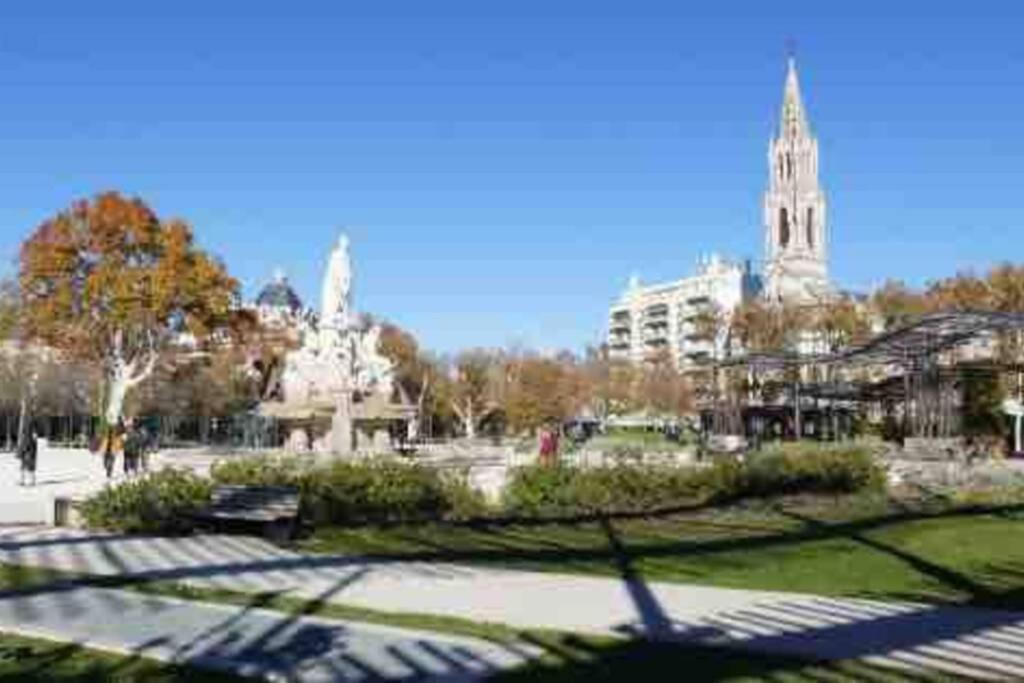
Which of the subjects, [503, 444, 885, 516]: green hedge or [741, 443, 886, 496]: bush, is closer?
[503, 444, 885, 516]: green hedge

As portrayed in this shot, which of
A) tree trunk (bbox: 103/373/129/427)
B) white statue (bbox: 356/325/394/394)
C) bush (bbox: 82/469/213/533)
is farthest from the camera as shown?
tree trunk (bbox: 103/373/129/427)

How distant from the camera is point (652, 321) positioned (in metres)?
164

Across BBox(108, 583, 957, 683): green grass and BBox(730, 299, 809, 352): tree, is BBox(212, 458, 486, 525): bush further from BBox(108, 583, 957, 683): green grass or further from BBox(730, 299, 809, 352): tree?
BBox(730, 299, 809, 352): tree

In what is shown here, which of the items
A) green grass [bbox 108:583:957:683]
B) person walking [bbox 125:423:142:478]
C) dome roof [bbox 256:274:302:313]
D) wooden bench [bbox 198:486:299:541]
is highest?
dome roof [bbox 256:274:302:313]

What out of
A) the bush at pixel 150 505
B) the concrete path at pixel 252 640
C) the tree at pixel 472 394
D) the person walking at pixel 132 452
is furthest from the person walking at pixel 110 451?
the tree at pixel 472 394

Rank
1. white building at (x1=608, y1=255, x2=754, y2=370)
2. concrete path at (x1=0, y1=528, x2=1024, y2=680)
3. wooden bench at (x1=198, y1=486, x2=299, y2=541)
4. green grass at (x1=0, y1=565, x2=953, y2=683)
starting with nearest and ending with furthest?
green grass at (x1=0, y1=565, x2=953, y2=683), concrete path at (x1=0, y1=528, x2=1024, y2=680), wooden bench at (x1=198, y1=486, x2=299, y2=541), white building at (x1=608, y1=255, x2=754, y2=370)

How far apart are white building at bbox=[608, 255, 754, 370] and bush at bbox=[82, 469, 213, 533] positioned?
123 meters

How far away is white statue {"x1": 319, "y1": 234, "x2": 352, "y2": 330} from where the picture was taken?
4425 centimetres

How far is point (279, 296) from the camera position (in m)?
136

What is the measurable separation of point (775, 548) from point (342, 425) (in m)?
26.3

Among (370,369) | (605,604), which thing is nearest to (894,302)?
(370,369)

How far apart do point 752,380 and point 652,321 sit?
318ft

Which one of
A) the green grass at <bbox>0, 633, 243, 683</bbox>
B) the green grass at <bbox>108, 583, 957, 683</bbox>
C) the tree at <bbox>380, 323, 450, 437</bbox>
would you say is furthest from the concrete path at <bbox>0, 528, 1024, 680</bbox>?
the tree at <bbox>380, 323, 450, 437</bbox>

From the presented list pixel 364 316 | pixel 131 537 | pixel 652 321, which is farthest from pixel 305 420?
pixel 652 321
